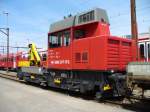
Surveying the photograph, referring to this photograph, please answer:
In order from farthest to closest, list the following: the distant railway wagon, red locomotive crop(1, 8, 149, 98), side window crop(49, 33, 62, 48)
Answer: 1. the distant railway wagon
2. side window crop(49, 33, 62, 48)
3. red locomotive crop(1, 8, 149, 98)

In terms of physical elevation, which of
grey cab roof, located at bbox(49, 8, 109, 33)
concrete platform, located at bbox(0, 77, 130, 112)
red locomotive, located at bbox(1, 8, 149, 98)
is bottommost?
concrete platform, located at bbox(0, 77, 130, 112)

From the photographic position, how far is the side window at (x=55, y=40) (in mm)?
15834

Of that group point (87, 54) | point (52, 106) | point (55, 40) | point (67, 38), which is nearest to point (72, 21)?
point (67, 38)

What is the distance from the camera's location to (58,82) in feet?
51.7

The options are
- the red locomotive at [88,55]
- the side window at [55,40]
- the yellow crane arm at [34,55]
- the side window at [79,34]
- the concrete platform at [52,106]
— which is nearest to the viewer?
the concrete platform at [52,106]

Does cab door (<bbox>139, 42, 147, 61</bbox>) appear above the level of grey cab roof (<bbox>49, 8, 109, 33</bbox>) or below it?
below

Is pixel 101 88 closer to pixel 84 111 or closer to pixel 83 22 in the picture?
pixel 84 111

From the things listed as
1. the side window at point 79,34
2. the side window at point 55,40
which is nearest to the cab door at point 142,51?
the side window at point 79,34

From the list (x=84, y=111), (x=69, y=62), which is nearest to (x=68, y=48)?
(x=69, y=62)

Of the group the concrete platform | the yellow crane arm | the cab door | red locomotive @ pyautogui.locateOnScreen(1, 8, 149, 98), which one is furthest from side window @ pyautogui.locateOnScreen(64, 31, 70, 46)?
A: the yellow crane arm

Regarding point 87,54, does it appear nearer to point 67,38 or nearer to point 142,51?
point 67,38

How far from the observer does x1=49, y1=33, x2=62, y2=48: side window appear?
52.0 feet

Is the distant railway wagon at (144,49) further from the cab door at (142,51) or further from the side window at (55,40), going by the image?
the side window at (55,40)

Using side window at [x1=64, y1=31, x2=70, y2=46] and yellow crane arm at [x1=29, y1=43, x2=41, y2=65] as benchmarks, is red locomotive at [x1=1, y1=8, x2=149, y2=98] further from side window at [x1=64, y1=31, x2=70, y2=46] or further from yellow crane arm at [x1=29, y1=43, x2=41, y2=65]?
yellow crane arm at [x1=29, y1=43, x2=41, y2=65]
